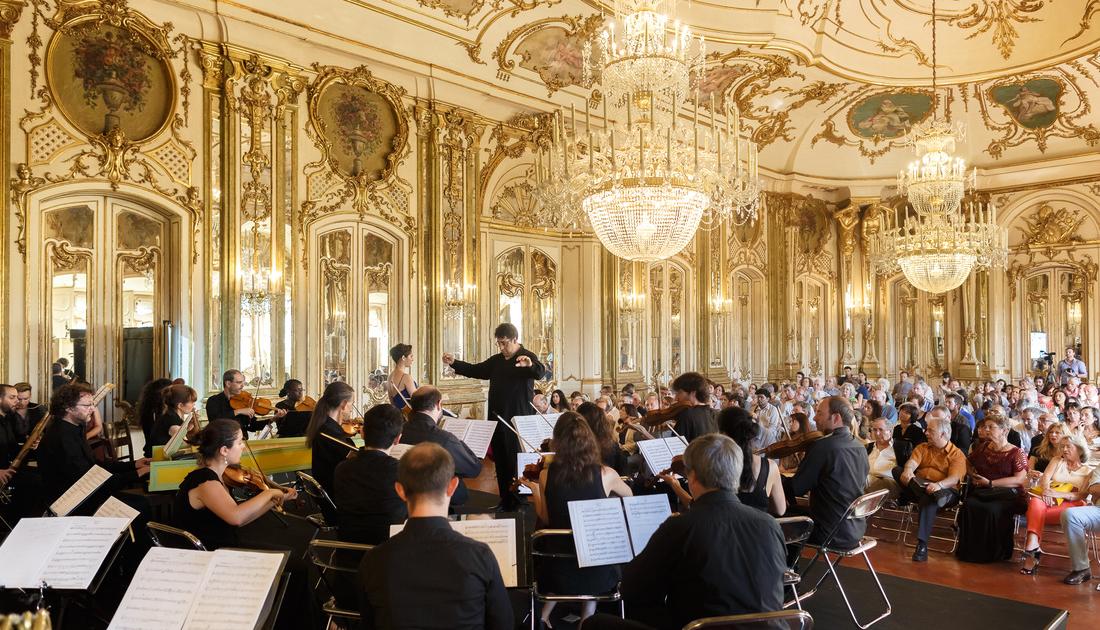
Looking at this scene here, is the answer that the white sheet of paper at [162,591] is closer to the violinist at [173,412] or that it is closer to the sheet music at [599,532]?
the sheet music at [599,532]

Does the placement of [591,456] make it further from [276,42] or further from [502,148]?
[502,148]

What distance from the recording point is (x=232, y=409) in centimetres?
720

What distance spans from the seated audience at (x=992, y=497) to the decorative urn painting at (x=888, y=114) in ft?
34.0

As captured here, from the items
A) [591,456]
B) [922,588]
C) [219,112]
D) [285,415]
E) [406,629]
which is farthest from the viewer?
[219,112]

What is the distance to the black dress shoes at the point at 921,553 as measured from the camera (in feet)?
20.6

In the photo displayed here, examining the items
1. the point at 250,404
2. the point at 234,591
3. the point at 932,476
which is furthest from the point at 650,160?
the point at 234,591

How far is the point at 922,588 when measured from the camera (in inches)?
196

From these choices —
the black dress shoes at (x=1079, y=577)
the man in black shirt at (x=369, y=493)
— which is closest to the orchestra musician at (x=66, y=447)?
the man in black shirt at (x=369, y=493)

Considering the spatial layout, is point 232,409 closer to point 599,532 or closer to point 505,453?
point 505,453

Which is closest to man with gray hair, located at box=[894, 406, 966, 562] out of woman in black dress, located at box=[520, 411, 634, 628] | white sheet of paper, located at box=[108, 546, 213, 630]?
woman in black dress, located at box=[520, 411, 634, 628]

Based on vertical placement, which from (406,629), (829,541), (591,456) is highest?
(591,456)

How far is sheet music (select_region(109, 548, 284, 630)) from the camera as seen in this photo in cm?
247

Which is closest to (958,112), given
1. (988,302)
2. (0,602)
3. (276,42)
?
(988,302)

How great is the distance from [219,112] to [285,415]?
12.6ft
